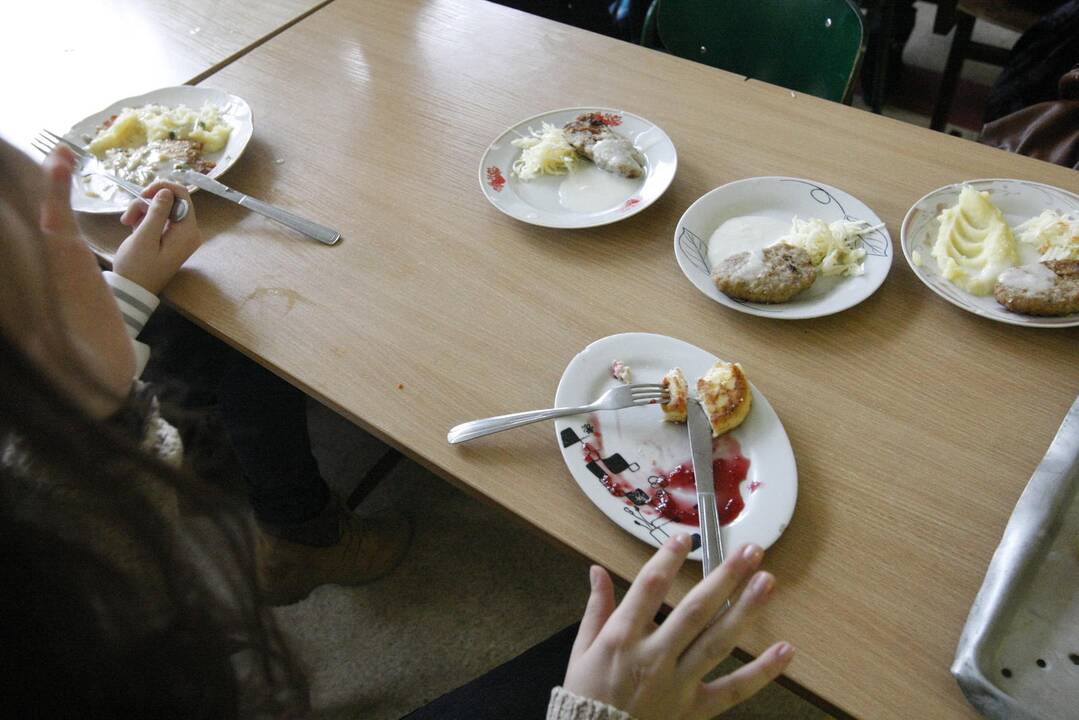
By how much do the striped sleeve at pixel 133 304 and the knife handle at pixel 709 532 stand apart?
754 millimetres

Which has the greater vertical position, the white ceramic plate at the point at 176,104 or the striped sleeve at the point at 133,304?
the white ceramic plate at the point at 176,104

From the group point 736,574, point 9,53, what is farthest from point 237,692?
point 9,53

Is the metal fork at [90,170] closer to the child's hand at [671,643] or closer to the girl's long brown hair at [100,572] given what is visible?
the girl's long brown hair at [100,572]

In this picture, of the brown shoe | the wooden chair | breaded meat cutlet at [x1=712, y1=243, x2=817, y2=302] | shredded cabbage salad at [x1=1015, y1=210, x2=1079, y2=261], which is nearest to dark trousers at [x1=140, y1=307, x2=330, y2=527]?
the brown shoe

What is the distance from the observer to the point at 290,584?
142 centimetres

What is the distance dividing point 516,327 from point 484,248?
0.55 ft

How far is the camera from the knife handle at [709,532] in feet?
2.26

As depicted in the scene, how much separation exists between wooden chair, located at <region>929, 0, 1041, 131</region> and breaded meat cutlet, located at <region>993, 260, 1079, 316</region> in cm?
130

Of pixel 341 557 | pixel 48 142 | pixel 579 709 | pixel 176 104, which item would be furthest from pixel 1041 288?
pixel 48 142

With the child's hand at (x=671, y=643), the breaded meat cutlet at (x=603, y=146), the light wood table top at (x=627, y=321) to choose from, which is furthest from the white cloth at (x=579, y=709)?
the breaded meat cutlet at (x=603, y=146)

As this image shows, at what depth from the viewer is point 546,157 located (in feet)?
3.69

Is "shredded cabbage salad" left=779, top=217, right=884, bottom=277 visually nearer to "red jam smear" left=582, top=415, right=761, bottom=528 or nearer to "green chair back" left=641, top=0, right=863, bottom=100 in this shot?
"red jam smear" left=582, top=415, right=761, bottom=528

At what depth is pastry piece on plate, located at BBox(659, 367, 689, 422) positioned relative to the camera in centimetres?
80

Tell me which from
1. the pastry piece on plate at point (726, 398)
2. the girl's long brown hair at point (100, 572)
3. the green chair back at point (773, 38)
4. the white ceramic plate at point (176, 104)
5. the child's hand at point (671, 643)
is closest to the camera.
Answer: the girl's long brown hair at point (100, 572)
